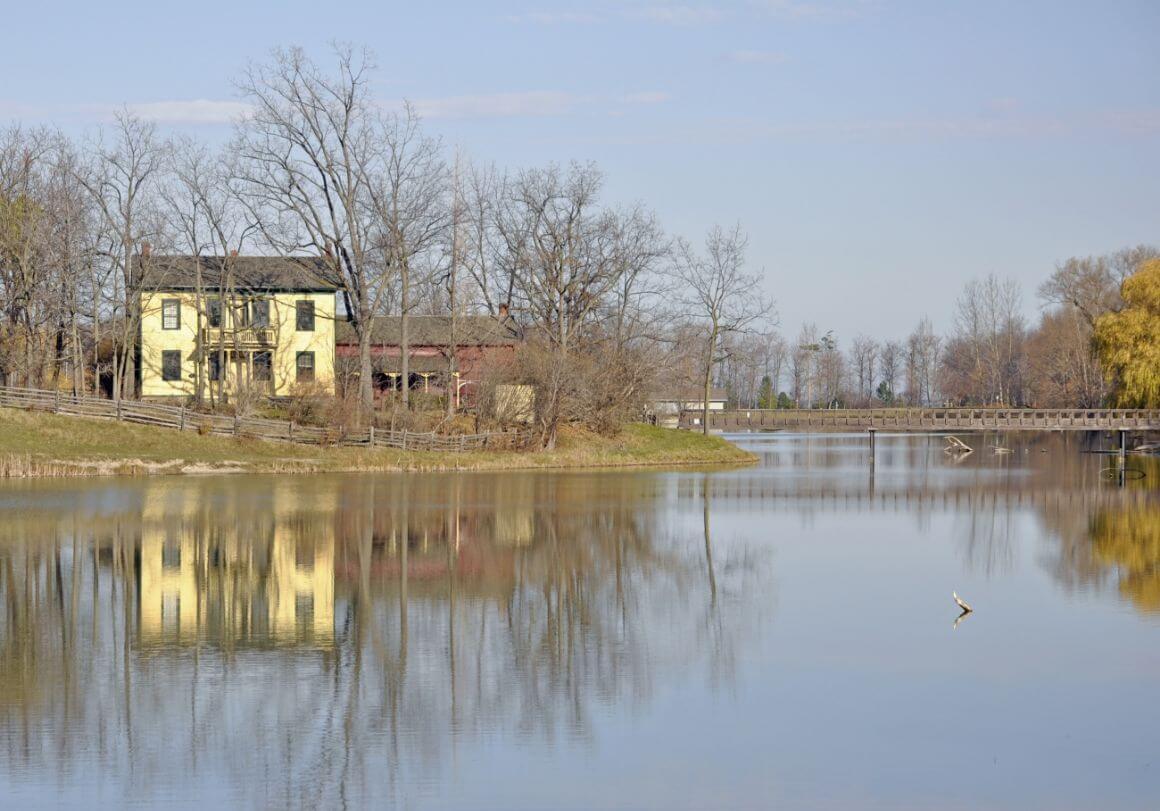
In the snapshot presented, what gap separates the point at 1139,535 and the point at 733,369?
478 feet

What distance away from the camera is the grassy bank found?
166 ft

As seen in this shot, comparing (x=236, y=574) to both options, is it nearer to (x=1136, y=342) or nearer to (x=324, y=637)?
→ (x=324, y=637)

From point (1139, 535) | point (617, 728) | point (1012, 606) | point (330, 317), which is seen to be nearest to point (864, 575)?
point (1012, 606)

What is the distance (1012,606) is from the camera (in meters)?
23.6

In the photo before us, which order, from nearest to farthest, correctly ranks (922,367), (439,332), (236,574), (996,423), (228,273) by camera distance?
(236,574) → (228,273) → (439,332) → (996,423) → (922,367)

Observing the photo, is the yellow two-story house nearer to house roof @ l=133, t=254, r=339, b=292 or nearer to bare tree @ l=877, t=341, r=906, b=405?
house roof @ l=133, t=254, r=339, b=292

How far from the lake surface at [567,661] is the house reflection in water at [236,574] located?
4.3 inches

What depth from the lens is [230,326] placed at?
69000 mm

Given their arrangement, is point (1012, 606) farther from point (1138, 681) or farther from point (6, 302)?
point (6, 302)

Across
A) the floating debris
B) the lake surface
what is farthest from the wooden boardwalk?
the lake surface

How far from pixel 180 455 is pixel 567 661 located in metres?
38.0

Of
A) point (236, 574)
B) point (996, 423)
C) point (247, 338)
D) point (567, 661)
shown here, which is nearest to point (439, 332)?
point (247, 338)

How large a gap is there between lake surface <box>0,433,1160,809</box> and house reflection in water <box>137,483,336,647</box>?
0.11 m

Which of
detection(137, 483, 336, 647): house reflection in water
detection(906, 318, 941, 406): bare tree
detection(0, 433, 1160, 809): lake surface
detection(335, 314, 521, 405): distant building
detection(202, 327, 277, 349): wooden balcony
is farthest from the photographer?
detection(906, 318, 941, 406): bare tree
